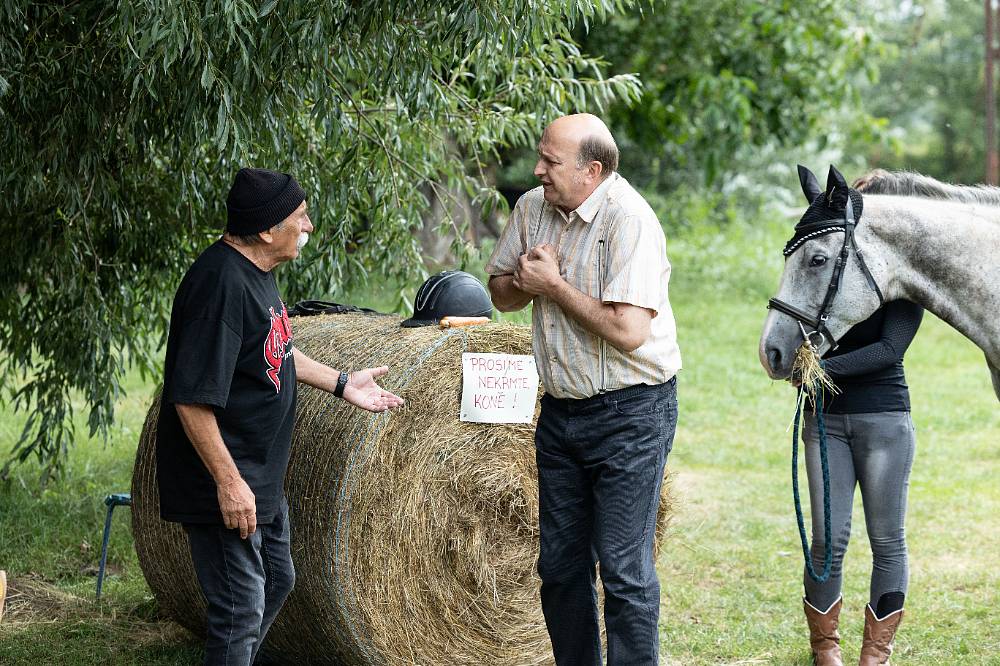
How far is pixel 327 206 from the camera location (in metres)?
6.01

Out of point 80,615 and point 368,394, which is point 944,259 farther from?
point 80,615

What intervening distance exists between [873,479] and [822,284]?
3.02 ft

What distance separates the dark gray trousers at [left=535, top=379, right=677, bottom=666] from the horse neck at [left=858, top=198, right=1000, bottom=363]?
113 cm

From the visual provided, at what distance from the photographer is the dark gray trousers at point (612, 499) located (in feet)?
12.0

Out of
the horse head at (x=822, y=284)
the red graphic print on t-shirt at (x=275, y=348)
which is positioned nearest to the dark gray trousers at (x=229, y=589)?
the red graphic print on t-shirt at (x=275, y=348)

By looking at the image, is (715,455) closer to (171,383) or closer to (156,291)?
(156,291)

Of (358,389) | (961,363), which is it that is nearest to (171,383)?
(358,389)

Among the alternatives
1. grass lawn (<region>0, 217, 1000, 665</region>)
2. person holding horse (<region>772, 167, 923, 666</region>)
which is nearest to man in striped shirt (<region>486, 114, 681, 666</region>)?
person holding horse (<region>772, 167, 923, 666</region>)

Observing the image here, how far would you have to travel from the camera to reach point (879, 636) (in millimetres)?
4734

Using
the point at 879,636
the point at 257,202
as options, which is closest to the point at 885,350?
the point at 879,636

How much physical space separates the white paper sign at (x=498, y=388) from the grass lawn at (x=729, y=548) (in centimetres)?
108

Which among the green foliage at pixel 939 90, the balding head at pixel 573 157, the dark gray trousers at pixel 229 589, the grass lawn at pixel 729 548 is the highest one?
the green foliage at pixel 939 90

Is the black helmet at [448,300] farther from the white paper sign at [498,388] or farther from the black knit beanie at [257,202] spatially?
the black knit beanie at [257,202]

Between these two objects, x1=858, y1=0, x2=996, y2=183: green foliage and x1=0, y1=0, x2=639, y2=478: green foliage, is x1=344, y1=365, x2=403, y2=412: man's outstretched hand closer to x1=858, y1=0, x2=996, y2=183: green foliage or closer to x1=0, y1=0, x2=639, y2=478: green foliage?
x1=0, y1=0, x2=639, y2=478: green foliage
